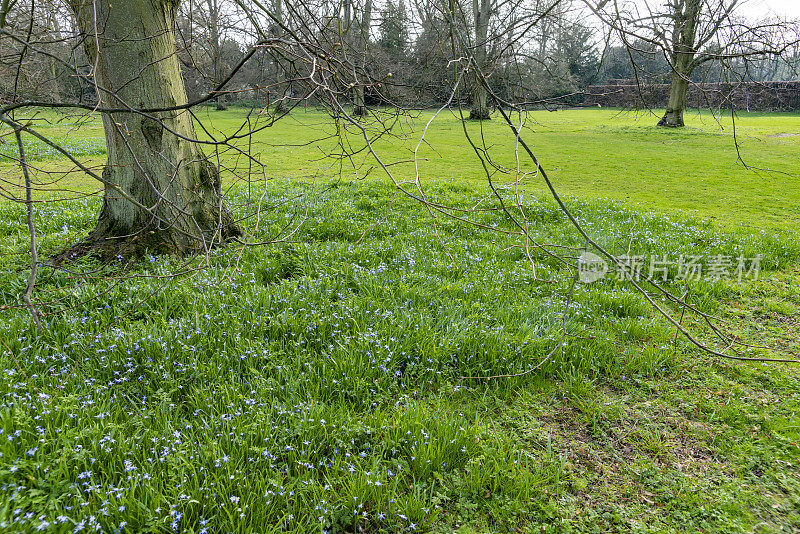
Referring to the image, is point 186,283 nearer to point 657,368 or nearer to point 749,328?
point 657,368

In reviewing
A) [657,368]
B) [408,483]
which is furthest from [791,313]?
[408,483]

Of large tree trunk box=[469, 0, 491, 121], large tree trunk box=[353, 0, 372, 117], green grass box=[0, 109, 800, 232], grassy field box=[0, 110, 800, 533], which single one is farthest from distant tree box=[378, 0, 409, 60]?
grassy field box=[0, 110, 800, 533]

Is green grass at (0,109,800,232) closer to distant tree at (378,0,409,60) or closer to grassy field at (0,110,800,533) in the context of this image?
distant tree at (378,0,409,60)

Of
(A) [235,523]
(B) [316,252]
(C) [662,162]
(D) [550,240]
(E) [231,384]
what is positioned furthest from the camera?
(C) [662,162]

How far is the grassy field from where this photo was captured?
8.53 ft

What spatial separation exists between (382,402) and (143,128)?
14.2 feet

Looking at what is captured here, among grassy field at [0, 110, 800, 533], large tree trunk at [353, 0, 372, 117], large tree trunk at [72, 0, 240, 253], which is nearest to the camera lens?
grassy field at [0, 110, 800, 533]

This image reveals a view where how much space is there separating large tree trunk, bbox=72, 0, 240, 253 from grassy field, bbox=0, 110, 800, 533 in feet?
1.95

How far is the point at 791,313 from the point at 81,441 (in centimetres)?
691

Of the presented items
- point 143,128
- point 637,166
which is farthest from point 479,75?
point 637,166

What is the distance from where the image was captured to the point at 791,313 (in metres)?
5.35

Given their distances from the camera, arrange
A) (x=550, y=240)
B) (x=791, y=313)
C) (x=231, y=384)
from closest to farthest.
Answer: (x=231, y=384) → (x=791, y=313) → (x=550, y=240)

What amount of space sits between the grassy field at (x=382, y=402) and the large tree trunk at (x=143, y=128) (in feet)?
1.95

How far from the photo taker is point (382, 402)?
11.6 feet
